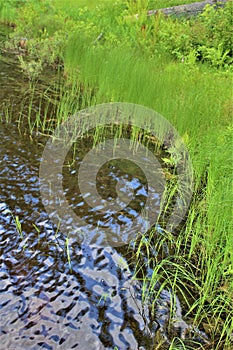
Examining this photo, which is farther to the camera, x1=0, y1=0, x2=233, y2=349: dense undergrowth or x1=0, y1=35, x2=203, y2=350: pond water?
x1=0, y1=0, x2=233, y2=349: dense undergrowth

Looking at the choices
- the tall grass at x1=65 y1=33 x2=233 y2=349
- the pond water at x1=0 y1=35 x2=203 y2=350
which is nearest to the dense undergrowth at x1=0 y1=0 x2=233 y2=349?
the tall grass at x1=65 y1=33 x2=233 y2=349

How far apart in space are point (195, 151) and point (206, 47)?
Answer: 14.3 ft

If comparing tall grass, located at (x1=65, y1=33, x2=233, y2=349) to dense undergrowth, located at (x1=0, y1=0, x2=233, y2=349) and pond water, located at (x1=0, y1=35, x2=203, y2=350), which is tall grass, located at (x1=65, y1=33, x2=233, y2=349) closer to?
dense undergrowth, located at (x1=0, y1=0, x2=233, y2=349)

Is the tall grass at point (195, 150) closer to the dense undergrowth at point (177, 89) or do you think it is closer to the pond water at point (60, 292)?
the dense undergrowth at point (177, 89)

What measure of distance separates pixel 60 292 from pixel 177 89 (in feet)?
13.1

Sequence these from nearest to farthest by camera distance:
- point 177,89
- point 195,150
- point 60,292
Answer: point 60,292 < point 195,150 < point 177,89

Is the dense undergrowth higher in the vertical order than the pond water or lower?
higher

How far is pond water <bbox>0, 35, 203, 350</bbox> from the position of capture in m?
2.89

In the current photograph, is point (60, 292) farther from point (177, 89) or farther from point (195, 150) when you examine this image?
point (177, 89)

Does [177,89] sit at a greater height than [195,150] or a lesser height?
greater

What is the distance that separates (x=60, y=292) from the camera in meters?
3.26

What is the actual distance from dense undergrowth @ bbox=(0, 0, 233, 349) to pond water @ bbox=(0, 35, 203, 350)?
23 centimetres

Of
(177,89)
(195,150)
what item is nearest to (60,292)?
(195,150)

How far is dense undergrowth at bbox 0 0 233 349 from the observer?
11.1 ft
